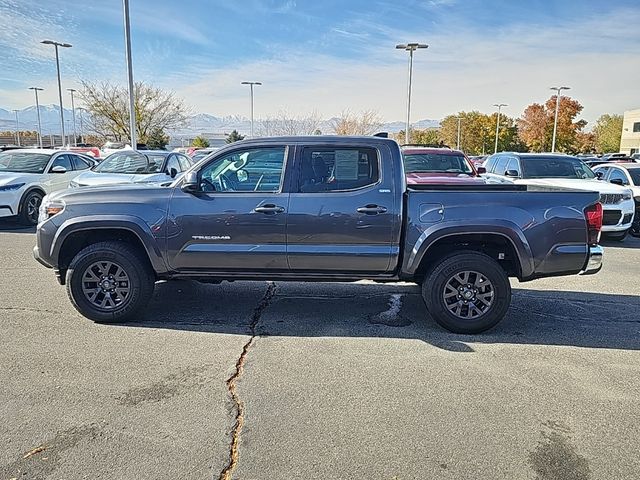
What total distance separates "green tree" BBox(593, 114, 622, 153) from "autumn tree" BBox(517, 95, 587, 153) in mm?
19945

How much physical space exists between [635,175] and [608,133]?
267ft

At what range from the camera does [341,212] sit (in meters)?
4.75

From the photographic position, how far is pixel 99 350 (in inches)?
173

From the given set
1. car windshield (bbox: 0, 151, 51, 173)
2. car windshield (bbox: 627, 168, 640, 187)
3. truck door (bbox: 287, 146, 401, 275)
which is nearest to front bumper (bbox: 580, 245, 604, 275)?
truck door (bbox: 287, 146, 401, 275)

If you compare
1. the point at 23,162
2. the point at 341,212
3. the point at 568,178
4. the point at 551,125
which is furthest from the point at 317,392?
the point at 551,125

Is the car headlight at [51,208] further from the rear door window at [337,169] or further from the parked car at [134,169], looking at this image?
the parked car at [134,169]

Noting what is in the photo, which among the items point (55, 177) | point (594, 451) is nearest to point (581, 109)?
point (55, 177)

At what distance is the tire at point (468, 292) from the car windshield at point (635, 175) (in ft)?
27.9

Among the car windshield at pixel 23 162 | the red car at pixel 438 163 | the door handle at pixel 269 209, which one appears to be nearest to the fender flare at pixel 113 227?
the door handle at pixel 269 209

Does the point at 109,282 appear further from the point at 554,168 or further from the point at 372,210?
the point at 554,168

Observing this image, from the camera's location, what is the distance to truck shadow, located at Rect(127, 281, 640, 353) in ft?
15.8

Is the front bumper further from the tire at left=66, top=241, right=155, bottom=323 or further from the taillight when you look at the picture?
the tire at left=66, top=241, right=155, bottom=323

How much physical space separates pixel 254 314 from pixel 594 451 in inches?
135

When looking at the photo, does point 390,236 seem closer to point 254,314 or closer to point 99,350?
point 254,314
